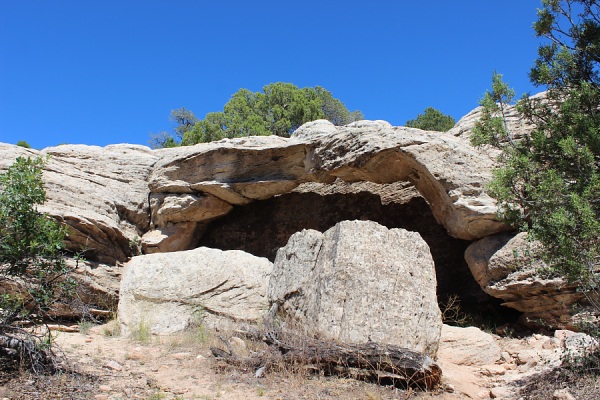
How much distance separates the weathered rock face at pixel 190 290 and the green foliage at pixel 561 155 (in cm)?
366

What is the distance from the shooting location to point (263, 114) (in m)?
22.2

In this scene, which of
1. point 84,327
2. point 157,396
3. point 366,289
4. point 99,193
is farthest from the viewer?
point 99,193

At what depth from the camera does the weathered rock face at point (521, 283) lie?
26.0 feet

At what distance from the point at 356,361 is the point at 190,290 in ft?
11.2

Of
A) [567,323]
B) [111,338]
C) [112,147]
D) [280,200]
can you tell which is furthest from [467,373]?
[112,147]

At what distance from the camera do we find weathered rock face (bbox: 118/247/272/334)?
779cm

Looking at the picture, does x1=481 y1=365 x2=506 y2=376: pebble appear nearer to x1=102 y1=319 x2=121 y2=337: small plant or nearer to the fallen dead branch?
the fallen dead branch

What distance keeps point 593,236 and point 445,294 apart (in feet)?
16.5

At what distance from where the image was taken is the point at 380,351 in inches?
209

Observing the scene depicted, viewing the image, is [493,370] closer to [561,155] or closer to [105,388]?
[561,155]

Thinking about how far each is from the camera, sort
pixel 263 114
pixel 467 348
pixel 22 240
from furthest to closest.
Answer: pixel 263 114, pixel 467 348, pixel 22 240

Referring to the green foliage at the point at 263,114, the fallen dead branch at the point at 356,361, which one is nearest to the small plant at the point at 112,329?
the fallen dead branch at the point at 356,361

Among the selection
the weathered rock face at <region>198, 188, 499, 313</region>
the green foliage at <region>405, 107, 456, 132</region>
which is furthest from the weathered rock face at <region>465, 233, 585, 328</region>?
the green foliage at <region>405, 107, 456, 132</region>

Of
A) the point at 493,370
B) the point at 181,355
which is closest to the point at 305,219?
the point at 181,355
